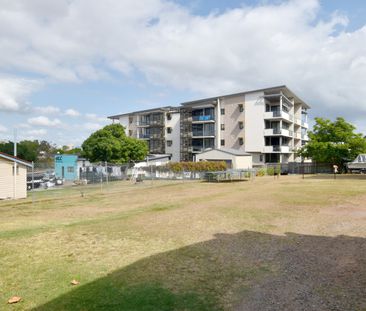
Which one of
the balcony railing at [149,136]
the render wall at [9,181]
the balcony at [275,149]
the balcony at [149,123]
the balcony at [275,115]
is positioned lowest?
the render wall at [9,181]

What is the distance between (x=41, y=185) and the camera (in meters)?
28.2

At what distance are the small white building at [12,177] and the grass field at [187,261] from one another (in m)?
9.55

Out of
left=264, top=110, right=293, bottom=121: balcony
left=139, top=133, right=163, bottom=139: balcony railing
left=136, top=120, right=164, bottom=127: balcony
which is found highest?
left=136, top=120, right=164, bottom=127: balcony

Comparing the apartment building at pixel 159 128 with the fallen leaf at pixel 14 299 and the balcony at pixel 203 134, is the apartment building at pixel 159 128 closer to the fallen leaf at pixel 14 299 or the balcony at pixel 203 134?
the balcony at pixel 203 134

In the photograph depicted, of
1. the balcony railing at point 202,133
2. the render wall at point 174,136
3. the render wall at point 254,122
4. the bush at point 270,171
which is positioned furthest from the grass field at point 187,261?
the render wall at point 174,136

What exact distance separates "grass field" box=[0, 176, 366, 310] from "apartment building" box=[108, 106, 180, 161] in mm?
48211

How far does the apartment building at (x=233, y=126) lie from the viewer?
51.9m

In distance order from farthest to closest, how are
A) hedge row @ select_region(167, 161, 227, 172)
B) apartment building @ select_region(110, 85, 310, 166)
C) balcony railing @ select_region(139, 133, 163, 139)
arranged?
balcony railing @ select_region(139, 133, 163, 139) → apartment building @ select_region(110, 85, 310, 166) → hedge row @ select_region(167, 161, 227, 172)

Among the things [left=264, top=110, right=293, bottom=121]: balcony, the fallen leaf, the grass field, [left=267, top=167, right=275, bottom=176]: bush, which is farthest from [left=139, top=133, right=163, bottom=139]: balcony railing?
the fallen leaf

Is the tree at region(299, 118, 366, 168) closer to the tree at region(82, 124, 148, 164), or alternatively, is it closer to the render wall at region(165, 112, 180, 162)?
the render wall at region(165, 112, 180, 162)

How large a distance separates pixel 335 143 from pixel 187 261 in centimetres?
4551

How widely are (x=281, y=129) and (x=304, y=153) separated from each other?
17.3 feet

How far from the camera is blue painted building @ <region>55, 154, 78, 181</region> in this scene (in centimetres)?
4087

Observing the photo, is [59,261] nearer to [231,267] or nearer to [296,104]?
[231,267]
